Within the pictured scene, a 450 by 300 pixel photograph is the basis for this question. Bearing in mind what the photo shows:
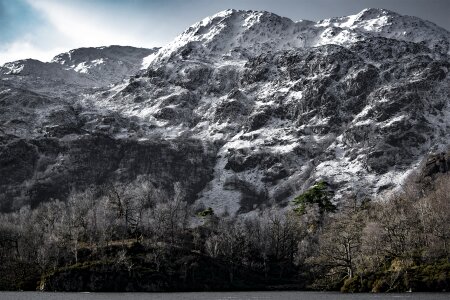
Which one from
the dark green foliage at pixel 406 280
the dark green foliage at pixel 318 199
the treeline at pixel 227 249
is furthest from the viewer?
the dark green foliage at pixel 318 199

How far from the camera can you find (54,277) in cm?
14338

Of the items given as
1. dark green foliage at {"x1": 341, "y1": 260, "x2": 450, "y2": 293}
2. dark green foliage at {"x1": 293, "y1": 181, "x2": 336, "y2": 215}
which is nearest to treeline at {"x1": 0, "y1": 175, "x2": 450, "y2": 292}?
dark green foliage at {"x1": 341, "y1": 260, "x2": 450, "y2": 293}

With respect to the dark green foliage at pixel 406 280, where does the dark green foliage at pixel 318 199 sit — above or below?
A: above

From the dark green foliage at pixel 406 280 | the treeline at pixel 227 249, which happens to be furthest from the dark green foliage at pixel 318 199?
the dark green foliage at pixel 406 280

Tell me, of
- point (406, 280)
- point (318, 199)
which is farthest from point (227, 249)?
point (406, 280)

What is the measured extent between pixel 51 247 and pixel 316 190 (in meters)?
85.3

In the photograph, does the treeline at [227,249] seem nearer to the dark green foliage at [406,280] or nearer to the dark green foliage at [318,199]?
the dark green foliage at [406,280]

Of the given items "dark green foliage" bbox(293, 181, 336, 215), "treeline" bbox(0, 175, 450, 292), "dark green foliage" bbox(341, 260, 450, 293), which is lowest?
"dark green foliage" bbox(341, 260, 450, 293)

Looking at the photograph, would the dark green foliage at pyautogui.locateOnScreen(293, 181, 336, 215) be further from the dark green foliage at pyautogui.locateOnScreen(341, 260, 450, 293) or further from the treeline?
the dark green foliage at pyautogui.locateOnScreen(341, 260, 450, 293)

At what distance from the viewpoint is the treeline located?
107625 millimetres

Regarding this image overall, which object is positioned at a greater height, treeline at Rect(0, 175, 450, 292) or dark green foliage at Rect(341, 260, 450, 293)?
treeline at Rect(0, 175, 450, 292)

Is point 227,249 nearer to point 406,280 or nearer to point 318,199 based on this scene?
point 318,199

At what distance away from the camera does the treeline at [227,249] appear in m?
108

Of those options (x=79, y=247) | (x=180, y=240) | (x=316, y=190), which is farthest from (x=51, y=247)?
(x=316, y=190)
